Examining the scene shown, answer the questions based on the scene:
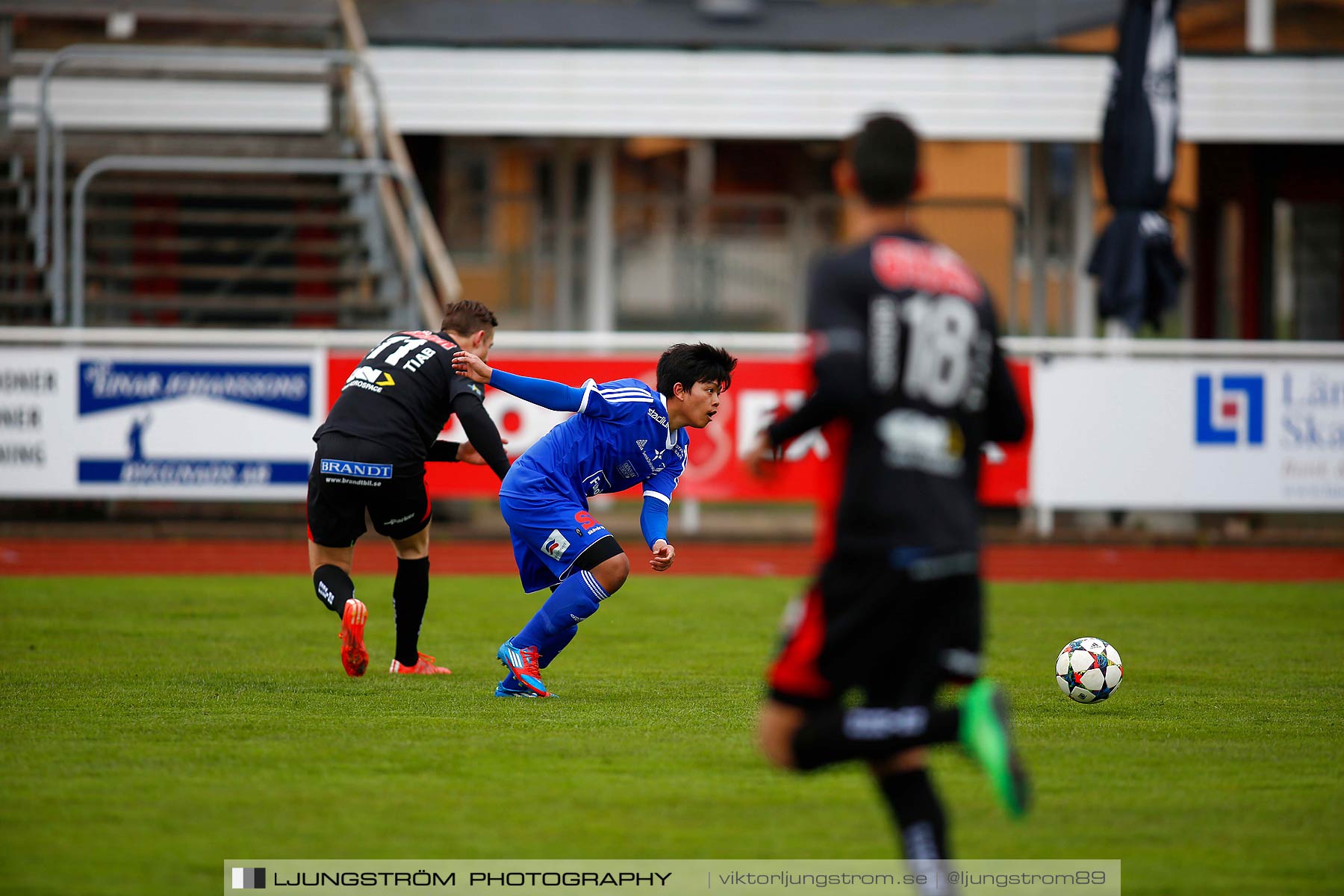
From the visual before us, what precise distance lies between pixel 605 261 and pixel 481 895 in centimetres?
1631

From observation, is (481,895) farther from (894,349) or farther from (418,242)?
(418,242)

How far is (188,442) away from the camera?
48.8 ft

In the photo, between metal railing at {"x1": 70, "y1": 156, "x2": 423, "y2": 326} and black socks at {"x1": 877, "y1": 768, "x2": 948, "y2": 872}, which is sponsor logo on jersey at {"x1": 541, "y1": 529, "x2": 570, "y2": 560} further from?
metal railing at {"x1": 70, "y1": 156, "x2": 423, "y2": 326}

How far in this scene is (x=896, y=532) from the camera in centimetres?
387

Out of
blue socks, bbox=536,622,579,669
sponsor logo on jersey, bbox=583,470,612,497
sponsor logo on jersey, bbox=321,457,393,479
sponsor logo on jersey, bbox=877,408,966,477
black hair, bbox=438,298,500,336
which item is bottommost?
blue socks, bbox=536,622,579,669

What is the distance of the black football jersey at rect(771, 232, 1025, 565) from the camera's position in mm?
3848

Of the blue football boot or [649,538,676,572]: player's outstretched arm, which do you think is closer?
[649,538,676,572]: player's outstretched arm

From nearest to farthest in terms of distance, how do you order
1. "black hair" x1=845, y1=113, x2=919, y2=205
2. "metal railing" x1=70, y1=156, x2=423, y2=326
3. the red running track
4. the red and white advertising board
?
1. "black hair" x1=845, y1=113, x2=919, y2=205
2. the red running track
3. the red and white advertising board
4. "metal railing" x1=70, y1=156, x2=423, y2=326

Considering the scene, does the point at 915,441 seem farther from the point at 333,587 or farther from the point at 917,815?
the point at 333,587

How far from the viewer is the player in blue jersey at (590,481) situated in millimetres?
7113

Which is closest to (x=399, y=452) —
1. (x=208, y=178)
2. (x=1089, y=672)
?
(x=1089, y=672)

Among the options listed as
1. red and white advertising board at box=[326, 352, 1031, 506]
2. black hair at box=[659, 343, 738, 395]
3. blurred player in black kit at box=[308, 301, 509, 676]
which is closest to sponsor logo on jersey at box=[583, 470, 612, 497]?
blurred player in black kit at box=[308, 301, 509, 676]

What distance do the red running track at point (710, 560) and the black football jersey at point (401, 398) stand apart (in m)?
5.85

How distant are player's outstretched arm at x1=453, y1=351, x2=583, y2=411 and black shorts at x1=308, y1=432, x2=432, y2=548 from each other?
3.24 feet
